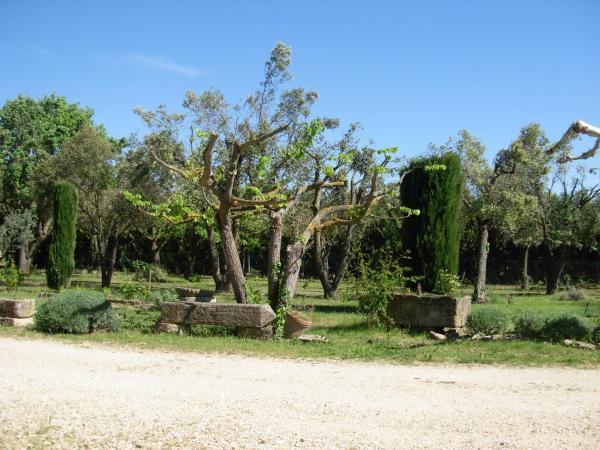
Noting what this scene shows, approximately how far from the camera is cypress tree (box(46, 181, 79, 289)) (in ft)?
72.5

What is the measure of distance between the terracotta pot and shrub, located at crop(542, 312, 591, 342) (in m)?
4.49

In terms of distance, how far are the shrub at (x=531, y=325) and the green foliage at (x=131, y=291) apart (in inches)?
413

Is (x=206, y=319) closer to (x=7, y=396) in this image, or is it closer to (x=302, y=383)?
(x=302, y=383)

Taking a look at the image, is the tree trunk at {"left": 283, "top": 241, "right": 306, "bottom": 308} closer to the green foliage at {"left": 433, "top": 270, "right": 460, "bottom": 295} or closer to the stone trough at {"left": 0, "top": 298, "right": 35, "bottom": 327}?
the green foliage at {"left": 433, "top": 270, "right": 460, "bottom": 295}

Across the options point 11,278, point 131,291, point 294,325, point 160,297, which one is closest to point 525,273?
point 160,297

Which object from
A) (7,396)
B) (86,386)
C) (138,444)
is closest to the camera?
(138,444)

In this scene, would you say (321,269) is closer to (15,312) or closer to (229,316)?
(229,316)

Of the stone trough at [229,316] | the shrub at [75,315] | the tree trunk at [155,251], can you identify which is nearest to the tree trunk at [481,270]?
the stone trough at [229,316]

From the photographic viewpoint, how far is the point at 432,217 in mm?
14500

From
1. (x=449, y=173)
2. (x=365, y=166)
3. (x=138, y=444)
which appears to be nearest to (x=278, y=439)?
(x=138, y=444)

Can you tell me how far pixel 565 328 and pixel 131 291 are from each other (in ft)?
37.4

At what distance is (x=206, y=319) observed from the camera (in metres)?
11.2

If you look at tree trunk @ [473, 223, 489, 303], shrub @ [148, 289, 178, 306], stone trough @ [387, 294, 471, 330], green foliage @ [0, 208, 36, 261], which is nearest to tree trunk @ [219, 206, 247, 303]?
stone trough @ [387, 294, 471, 330]

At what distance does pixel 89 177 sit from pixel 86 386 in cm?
2062
